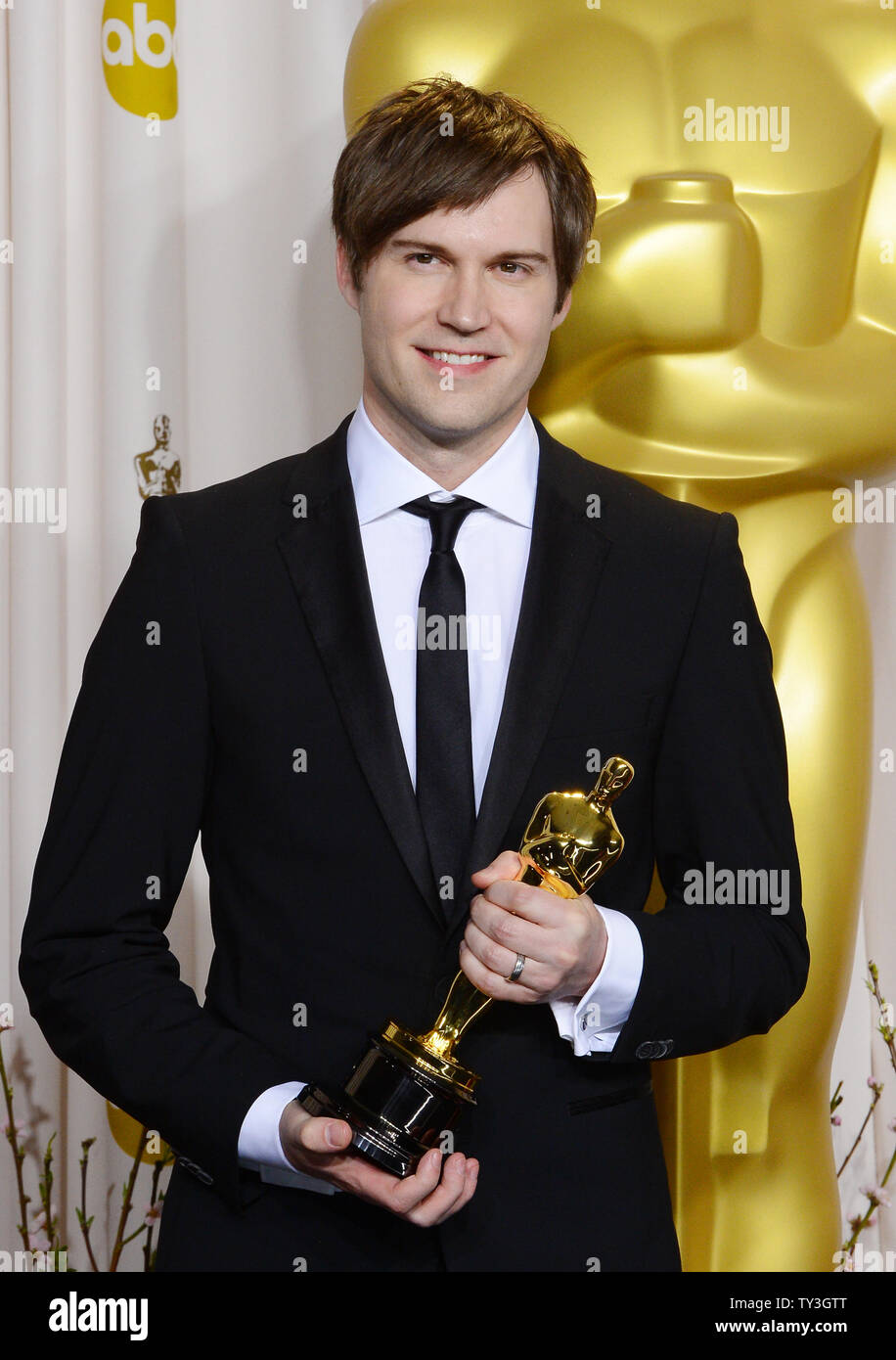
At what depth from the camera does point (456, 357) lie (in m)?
1.32

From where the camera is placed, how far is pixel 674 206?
1.58 meters

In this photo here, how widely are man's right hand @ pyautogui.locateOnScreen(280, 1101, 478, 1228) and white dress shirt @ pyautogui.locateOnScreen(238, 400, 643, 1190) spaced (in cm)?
18

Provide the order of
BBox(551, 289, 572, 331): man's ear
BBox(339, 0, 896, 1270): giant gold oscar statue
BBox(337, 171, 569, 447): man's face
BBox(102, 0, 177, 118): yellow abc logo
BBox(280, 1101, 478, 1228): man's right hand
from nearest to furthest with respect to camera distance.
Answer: BBox(280, 1101, 478, 1228): man's right hand
BBox(337, 171, 569, 447): man's face
BBox(551, 289, 572, 331): man's ear
BBox(339, 0, 896, 1270): giant gold oscar statue
BBox(102, 0, 177, 118): yellow abc logo

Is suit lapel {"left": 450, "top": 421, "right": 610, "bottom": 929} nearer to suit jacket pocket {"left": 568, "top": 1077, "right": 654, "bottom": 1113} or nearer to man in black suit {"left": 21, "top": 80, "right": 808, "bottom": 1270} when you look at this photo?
man in black suit {"left": 21, "top": 80, "right": 808, "bottom": 1270}

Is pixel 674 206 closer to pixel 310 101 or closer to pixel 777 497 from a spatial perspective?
pixel 777 497

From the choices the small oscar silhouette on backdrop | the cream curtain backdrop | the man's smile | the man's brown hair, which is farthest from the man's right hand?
the cream curtain backdrop

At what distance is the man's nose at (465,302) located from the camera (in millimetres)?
1292

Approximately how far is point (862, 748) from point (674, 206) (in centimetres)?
58

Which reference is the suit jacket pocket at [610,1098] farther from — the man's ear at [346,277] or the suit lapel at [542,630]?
the man's ear at [346,277]

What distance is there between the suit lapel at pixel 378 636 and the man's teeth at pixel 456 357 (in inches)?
5.1

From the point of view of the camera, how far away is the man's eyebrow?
132cm

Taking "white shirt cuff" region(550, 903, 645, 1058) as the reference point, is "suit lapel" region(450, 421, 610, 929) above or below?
above

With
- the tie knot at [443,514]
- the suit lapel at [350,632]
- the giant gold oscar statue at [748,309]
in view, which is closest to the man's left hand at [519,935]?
the suit lapel at [350,632]
